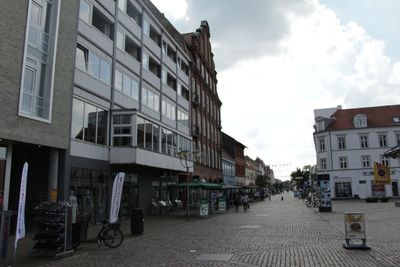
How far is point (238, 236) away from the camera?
53.5 ft

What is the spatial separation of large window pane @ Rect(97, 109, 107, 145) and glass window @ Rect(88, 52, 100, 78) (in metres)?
2.16

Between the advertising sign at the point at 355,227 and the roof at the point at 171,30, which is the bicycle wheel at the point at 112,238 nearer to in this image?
the advertising sign at the point at 355,227

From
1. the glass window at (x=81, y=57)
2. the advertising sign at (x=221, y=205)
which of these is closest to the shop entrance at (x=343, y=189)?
the advertising sign at (x=221, y=205)

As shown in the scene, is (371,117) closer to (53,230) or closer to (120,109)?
(120,109)

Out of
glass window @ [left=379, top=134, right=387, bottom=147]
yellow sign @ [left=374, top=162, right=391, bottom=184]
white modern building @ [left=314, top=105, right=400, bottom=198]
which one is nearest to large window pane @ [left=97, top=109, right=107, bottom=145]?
yellow sign @ [left=374, top=162, right=391, bottom=184]

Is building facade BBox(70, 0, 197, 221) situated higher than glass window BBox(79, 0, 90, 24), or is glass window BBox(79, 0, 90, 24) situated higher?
glass window BBox(79, 0, 90, 24)

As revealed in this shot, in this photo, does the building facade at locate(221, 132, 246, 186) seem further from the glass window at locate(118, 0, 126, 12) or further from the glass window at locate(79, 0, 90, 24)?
the glass window at locate(79, 0, 90, 24)

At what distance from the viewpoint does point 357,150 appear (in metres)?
63.5

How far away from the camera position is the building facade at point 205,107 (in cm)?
4519

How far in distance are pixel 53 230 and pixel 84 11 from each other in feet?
47.1

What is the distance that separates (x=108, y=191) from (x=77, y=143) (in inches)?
174

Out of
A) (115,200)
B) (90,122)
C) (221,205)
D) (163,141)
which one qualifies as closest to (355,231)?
(115,200)

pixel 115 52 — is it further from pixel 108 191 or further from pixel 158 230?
pixel 158 230

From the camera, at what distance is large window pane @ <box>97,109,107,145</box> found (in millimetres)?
23422
